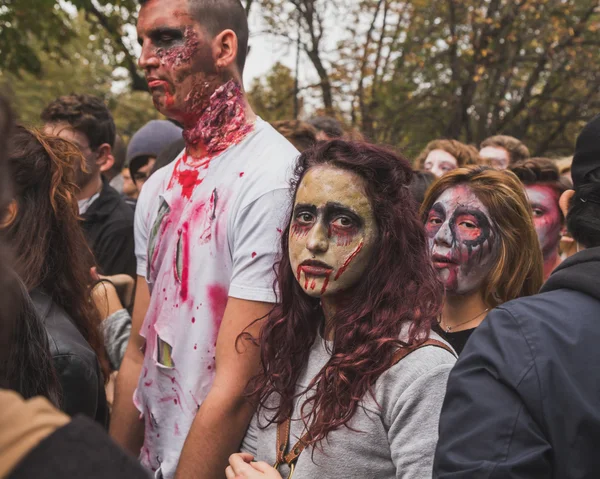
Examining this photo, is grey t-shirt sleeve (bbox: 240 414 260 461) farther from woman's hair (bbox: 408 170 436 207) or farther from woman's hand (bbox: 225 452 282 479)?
woman's hair (bbox: 408 170 436 207)

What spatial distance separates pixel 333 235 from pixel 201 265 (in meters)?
0.54

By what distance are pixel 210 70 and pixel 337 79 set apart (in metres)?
10.3

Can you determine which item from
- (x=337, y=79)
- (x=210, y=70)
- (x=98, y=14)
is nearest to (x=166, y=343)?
(x=210, y=70)

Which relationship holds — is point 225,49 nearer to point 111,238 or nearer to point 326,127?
point 111,238

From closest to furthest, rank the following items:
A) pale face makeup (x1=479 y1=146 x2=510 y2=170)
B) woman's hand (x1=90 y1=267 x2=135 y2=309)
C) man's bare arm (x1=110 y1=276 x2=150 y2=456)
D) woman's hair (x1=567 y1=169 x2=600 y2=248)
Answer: woman's hair (x1=567 y1=169 x2=600 y2=248) < man's bare arm (x1=110 y1=276 x2=150 y2=456) < woman's hand (x1=90 y1=267 x2=135 y2=309) < pale face makeup (x1=479 y1=146 x2=510 y2=170)

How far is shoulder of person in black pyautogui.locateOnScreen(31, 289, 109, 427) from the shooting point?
2230mm

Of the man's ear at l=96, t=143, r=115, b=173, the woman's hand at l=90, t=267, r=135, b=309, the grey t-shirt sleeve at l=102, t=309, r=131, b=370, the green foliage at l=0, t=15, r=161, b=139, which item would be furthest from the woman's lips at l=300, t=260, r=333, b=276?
the green foliage at l=0, t=15, r=161, b=139

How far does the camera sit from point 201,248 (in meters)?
2.68

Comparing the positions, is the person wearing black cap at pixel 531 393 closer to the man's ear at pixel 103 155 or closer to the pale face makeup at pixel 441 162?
the man's ear at pixel 103 155

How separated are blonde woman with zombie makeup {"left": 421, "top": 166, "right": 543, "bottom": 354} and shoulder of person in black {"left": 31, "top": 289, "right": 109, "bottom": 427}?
1421 millimetres

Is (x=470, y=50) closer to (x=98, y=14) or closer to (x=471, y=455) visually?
(x=98, y=14)

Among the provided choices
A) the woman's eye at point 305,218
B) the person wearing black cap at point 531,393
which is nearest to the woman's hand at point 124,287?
the woman's eye at point 305,218

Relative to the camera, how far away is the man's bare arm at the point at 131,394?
9.93ft

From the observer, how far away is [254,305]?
2.53 meters
